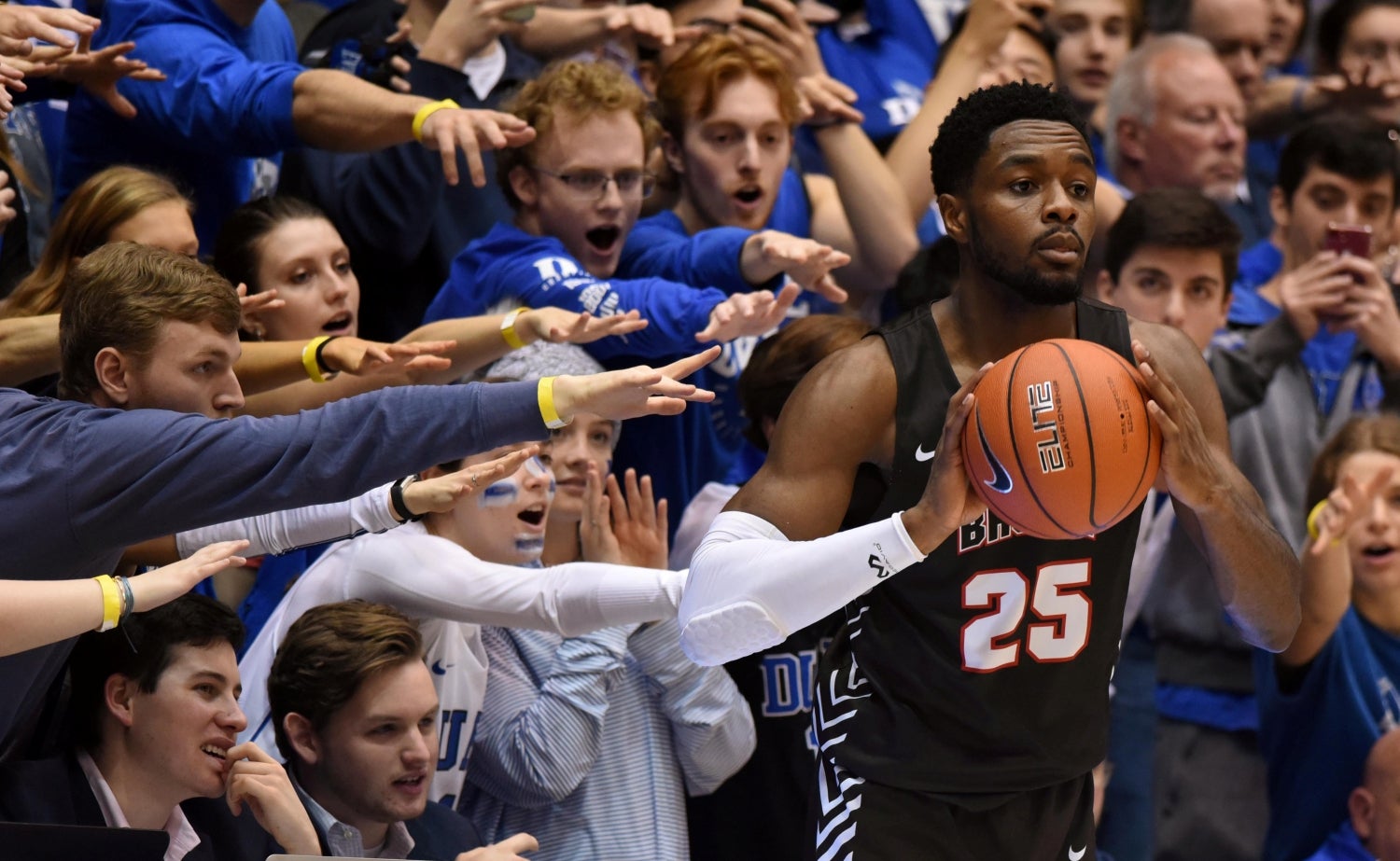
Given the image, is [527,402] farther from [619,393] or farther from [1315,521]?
[1315,521]

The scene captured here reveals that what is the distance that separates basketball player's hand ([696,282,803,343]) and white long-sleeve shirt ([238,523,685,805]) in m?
0.69

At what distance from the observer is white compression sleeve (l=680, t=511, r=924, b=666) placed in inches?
158

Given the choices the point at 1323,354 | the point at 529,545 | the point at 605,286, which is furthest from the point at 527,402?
the point at 1323,354

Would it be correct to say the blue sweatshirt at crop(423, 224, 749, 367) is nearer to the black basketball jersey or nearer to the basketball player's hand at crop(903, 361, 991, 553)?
the black basketball jersey

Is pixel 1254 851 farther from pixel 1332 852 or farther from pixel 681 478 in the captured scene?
pixel 681 478

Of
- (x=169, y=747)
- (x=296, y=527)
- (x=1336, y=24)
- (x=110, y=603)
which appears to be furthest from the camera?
(x=1336, y=24)

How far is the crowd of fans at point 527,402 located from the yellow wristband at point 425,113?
2cm

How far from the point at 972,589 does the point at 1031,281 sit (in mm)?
719

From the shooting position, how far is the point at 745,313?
5.21 meters

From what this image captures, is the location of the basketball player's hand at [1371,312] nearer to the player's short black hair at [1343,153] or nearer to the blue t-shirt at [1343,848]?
the player's short black hair at [1343,153]

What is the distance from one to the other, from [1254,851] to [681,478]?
2532 mm

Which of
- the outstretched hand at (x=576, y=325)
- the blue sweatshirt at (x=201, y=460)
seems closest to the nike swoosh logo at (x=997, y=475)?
the blue sweatshirt at (x=201, y=460)

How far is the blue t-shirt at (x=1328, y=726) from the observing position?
20.9ft

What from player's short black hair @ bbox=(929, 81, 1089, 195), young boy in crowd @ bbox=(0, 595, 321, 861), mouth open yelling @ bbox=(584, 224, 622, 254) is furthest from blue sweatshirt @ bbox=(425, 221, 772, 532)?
young boy in crowd @ bbox=(0, 595, 321, 861)
